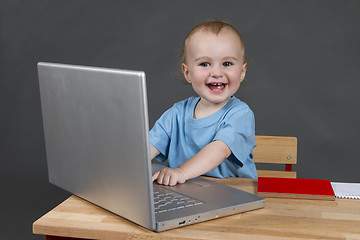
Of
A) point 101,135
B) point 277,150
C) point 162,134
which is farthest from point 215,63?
point 101,135

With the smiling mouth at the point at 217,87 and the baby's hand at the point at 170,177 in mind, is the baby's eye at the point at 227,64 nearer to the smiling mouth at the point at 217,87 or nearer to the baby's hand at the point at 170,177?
the smiling mouth at the point at 217,87

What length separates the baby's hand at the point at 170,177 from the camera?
4.88 feet

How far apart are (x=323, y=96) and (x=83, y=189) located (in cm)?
240

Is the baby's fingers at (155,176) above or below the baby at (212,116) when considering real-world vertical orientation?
below

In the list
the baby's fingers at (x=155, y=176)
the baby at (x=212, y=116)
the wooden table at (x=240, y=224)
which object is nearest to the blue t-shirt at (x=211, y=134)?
the baby at (x=212, y=116)

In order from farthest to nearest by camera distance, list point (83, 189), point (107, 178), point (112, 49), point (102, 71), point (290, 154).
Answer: point (112, 49), point (290, 154), point (83, 189), point (107, 178), point (102, 71)

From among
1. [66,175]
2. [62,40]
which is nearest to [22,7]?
[62,40]

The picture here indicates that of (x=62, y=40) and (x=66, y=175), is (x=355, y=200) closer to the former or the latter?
(x=66, y=175)

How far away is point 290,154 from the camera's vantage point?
2.18 meters

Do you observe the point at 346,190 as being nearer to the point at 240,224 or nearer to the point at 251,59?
the point at 240,224

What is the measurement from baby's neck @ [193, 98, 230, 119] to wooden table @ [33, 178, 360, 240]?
1.88 feet

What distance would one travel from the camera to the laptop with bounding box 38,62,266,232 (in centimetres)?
110

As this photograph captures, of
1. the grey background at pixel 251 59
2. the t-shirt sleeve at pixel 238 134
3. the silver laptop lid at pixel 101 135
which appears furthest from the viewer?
the grey background at pixel 251 59

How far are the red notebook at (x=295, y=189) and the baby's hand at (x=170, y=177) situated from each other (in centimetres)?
22
